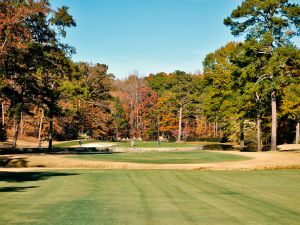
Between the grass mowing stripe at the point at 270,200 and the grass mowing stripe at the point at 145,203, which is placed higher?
the grass mowing stripe at the point at 270,200

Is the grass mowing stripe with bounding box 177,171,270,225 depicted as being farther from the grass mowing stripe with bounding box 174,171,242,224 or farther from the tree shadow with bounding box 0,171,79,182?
the tree shadow with bounding box 0,171,79,182

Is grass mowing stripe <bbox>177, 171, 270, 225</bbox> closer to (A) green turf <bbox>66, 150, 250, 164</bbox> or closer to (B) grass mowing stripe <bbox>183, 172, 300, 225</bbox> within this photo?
(B) grass mowing stripe <bbox>183, 172, 300, 225</bbox>

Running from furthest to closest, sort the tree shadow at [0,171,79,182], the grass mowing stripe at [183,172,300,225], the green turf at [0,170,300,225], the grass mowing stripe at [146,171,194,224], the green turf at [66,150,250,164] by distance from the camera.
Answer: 1. the green turf at [66,150,250,164]
2. the tree shadow at [0,171,79,182]
3. the grass mowing stripe at [183,172,300,225]
4. the grass mowing stripe at [146,171,194,224]
5. the green turf at [0,170,300,225]

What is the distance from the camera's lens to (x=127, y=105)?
336ft

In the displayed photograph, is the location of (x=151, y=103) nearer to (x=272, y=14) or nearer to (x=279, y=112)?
(x=279, y=112)

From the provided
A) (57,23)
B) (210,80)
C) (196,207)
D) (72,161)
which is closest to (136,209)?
(196,207)

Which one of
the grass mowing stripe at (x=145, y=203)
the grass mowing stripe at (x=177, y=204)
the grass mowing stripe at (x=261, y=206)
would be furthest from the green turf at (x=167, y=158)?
the grass mowing stripe at (x=261, y=206)

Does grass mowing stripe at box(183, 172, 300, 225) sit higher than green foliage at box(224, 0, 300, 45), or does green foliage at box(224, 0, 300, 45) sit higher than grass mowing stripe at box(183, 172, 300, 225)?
green foliage at box(224, 0, 300, 45)

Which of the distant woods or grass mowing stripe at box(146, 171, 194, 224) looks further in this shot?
the distant woods

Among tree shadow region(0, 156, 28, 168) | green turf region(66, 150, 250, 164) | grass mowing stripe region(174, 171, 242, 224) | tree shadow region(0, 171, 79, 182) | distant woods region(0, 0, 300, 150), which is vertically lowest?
tree shadow region(0, 171, 79, 182)

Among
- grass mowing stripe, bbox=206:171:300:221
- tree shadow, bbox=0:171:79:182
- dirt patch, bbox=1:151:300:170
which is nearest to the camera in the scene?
grass mowing stripe, bbox=206:171:300:221

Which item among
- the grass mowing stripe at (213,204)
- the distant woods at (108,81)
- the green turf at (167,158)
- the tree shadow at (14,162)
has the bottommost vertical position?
→ the grass mowing stripe at (213,204)

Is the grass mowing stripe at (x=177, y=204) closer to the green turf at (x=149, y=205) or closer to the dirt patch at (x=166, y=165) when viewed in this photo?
the green turf at (x=149, y=205)

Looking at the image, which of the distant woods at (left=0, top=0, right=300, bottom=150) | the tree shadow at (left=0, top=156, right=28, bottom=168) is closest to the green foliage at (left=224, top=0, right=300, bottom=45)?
the distant woods at (left=0, top=0, right=300, bottom=150)
